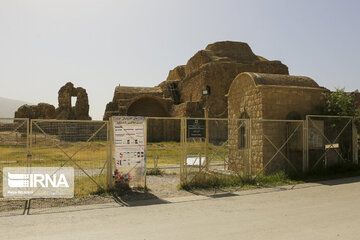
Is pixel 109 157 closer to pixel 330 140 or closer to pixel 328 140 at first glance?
pixel 328 140

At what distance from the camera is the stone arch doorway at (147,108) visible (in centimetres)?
4059

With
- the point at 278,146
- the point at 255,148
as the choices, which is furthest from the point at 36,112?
the point at 278,146

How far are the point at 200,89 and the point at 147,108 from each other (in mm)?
7230

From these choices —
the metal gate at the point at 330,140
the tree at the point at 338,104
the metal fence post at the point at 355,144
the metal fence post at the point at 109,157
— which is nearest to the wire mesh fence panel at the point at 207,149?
the metal fence post at the point at 109,157

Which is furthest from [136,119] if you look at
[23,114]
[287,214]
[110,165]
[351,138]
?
[23,114]

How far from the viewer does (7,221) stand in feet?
21.6

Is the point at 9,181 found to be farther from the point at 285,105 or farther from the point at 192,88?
the point at 192,88

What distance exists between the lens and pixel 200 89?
39.8m

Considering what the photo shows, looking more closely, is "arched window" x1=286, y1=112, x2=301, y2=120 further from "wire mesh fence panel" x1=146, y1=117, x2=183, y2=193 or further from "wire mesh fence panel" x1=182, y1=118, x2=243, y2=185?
"wire mesh fence panel" x1=146, y1=117, x2=183, y2=193

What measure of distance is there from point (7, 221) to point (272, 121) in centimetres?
961

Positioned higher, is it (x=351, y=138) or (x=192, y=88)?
(x=192, y=88)

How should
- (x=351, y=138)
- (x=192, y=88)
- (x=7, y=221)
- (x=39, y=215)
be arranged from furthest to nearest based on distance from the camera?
(x=192, y=88) → (x=351, y=138) → (x=39, y=215) → (x=7, y=221)

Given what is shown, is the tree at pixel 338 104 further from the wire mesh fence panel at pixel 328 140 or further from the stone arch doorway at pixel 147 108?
the stone arch doorway at pixel 147 108

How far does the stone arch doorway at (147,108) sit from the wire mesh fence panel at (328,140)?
27.7 m
